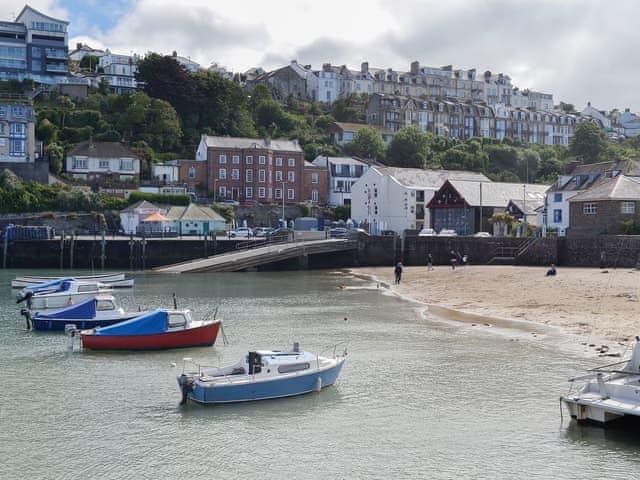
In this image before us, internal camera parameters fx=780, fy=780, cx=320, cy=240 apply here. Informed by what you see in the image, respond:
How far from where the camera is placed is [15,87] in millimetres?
111188

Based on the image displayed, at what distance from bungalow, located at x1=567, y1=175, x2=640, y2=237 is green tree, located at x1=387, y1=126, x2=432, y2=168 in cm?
5220

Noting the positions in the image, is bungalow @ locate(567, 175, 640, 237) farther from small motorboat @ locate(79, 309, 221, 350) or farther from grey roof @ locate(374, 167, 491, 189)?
small motorboat @ locate(79, 309, 221, 350)

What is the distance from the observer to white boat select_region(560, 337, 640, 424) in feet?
62.8

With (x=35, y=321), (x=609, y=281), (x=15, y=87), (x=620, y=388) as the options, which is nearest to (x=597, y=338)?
(x=620, y=388)

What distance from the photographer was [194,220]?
82.8m

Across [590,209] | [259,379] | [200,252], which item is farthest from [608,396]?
[200,252]

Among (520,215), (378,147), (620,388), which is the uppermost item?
(378,147)

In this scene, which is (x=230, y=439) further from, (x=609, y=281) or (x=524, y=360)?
(x=609, y=281)

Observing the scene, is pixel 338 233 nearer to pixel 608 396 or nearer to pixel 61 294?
pixel 61 294

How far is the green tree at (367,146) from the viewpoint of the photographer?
119 meters

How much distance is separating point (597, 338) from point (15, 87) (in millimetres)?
99983

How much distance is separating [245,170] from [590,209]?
151 ft

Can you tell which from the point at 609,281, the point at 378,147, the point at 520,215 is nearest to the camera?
the point at 609,281

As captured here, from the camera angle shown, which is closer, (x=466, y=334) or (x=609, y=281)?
(x=466, y=334)
